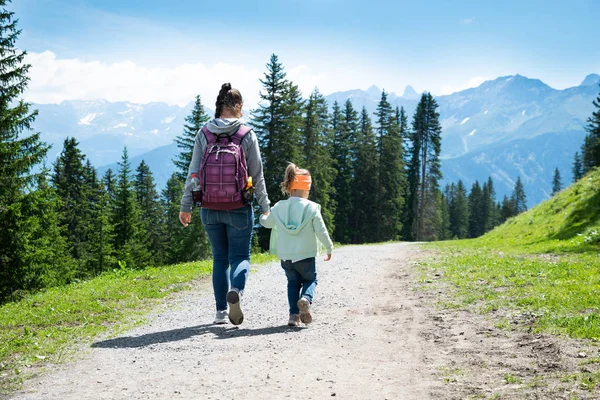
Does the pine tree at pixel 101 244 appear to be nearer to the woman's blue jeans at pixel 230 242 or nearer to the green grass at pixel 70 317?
the green grass at pixel 70 317

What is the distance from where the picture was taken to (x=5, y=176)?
20031 mm

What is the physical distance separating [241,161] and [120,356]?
2707 millimetres

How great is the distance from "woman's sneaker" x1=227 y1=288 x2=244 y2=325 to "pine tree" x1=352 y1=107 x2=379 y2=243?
53079 millimetres

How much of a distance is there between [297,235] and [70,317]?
3876 millimetres

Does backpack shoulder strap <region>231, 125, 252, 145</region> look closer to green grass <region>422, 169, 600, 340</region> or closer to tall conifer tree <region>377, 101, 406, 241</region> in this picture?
green grass <region>422, 169, 600, 340</region>

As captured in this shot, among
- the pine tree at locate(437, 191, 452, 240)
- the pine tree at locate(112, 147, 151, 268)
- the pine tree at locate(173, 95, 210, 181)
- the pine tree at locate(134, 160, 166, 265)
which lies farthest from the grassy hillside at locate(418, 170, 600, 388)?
the pine tree at locate(437, 191, 452, 240)

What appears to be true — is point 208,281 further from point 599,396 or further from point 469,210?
point 469,210

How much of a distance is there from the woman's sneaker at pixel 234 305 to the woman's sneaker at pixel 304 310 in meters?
0.79

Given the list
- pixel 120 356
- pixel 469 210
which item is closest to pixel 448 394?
pixel 120 356

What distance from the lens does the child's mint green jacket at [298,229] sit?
21.9 ft

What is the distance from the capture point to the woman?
20.9 ft

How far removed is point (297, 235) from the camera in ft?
22.1

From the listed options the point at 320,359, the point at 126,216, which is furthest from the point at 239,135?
the point at 126,216

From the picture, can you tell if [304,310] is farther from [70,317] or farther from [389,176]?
[389,176]
